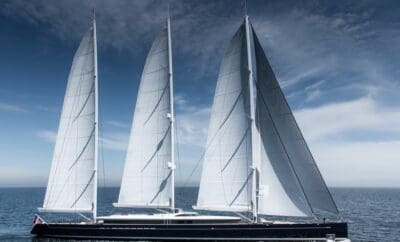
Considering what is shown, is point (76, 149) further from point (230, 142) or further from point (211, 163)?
point (230, 142)

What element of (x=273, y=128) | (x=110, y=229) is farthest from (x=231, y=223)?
(x=110, y=229)

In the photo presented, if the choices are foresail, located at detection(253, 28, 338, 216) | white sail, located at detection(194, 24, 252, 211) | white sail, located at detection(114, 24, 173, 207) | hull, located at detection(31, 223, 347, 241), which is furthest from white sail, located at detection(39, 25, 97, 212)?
foresail, located at detection(253, 28, 338, 216)

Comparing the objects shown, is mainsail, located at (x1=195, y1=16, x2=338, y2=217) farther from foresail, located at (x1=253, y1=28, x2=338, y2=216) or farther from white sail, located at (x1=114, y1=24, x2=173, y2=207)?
white sail, located at (x1=114, y1=24, x2=173, y2=207)

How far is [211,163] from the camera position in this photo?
96.2 feet

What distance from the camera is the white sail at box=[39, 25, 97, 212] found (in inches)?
1262

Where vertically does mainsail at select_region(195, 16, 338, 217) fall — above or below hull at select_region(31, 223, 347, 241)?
above

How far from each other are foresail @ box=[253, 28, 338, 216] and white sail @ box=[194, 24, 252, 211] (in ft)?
4.16

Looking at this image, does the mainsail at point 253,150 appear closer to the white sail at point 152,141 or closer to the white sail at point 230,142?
the white sail at point 230,142

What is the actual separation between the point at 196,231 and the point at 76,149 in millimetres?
13270

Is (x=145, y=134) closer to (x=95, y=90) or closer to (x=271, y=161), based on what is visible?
(x=95, y=90)

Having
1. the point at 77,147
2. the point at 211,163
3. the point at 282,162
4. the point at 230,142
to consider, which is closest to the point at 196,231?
the point at 211,163

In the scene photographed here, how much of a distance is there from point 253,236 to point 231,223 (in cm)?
196

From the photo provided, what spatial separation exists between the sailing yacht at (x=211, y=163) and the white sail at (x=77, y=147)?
91 mm

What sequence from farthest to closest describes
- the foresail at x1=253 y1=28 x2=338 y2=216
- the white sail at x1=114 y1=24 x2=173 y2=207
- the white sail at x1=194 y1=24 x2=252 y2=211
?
the white sail at x1=114 y1=24 x2=173 y2=207, the white sail at x1=194 y1=24 x2=252 y2=211, the foresail at x1=253 y1=28 x2=338 y2=216
